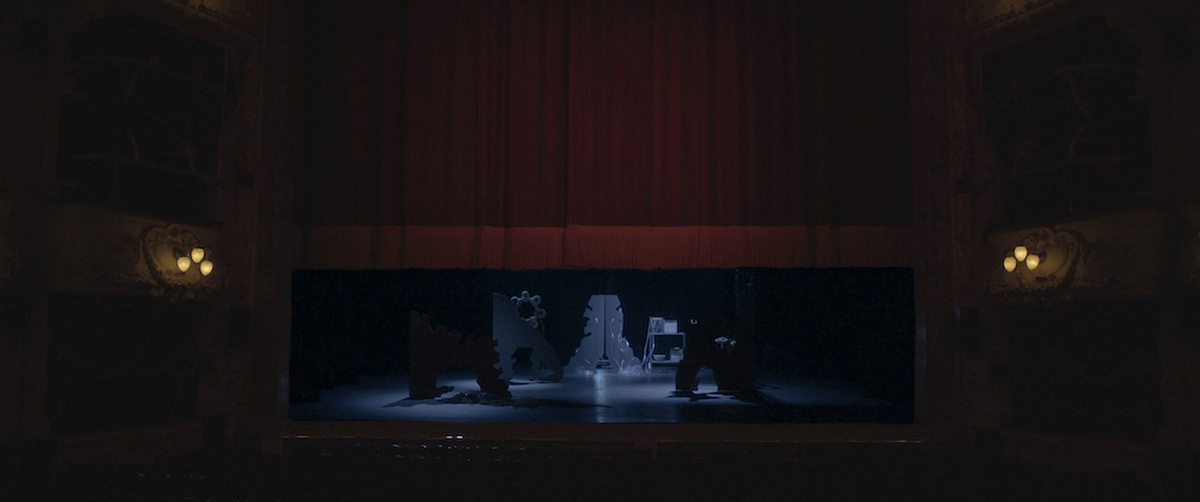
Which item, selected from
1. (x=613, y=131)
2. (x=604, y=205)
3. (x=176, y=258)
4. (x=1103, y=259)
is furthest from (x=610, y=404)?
→ (x=1103, y=259)

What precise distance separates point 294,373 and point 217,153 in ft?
6.99

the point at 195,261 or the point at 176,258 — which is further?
the point at 195,261

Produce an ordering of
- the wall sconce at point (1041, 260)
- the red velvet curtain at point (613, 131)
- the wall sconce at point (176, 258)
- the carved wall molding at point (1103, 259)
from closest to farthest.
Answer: the carved wall molding at point (1103, 259)
the wall sconce at point (1041, 260)
the wall sconce at point (176, 258)
the red velvet curtain at point (613, 131)

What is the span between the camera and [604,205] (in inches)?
227

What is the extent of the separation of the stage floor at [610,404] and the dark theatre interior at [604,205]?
87mm

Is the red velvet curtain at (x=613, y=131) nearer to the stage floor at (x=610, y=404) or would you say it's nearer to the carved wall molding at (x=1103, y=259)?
the carved wall molding at (x=1103, y=259)

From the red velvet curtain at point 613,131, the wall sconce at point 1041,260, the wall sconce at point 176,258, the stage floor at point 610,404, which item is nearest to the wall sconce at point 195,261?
the wall sconce at point 176,258

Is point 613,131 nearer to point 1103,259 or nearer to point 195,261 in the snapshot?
point 195,261

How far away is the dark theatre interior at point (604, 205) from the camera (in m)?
4.33

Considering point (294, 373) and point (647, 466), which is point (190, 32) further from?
point (647, 466)

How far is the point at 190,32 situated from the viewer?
16.9ft

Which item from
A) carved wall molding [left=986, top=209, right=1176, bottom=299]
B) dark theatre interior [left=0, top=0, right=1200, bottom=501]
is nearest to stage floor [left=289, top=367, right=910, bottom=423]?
dark theatre interior [left=0, top=0, right=1200, bottom=501]

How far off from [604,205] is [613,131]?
0.61 meters

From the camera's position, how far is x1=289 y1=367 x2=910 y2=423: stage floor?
585cm
